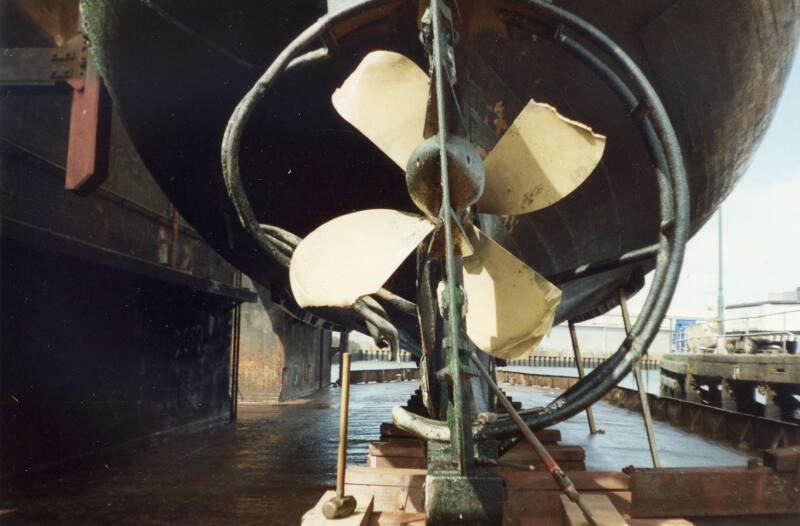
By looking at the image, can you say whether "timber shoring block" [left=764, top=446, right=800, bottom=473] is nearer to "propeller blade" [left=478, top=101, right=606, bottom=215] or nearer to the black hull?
the black hull

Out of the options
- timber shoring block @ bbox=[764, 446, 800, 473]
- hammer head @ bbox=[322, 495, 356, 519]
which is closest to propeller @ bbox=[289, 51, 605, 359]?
hammer head @ bbox=[322, 495, 356, 519]

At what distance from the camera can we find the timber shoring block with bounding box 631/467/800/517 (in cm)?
340

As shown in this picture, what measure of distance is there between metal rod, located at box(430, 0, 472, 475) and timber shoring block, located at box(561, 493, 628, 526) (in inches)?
28.3

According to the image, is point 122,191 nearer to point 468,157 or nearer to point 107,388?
point 107,388

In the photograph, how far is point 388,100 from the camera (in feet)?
10.3

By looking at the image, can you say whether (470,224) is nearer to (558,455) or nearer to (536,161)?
(536,161)

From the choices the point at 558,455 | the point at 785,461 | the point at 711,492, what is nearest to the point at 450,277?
the point at 711,492

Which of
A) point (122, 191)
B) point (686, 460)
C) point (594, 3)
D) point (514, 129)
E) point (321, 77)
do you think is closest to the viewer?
point (514, 129)

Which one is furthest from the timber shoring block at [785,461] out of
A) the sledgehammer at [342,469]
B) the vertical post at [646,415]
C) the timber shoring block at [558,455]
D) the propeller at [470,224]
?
the sledgehammer at [342,469]

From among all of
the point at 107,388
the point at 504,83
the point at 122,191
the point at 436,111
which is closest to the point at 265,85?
the point at 436,111

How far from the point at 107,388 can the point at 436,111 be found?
18.4ft

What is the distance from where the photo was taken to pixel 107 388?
6605 millimetres

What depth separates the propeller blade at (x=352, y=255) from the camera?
2836mm

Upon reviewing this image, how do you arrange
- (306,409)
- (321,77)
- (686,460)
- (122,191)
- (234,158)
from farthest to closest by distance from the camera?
1. (306,409)
2. (122,191)
3. (686,460)
4. (321,77)
5. (234,158)
